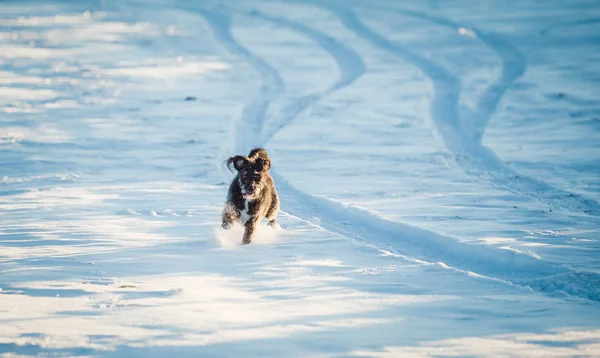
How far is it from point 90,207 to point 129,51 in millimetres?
16430

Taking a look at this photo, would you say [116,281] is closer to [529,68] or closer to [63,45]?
[529,68]

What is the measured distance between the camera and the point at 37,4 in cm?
3241

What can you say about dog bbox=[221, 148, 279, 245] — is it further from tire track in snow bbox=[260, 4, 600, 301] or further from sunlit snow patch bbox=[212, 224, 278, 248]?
tire track in snow bbox=[260, 4, 600, 301]

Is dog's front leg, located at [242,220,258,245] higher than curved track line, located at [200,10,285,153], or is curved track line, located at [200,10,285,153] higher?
curved track line, located at [200,10,285,153]

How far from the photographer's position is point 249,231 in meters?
7.91

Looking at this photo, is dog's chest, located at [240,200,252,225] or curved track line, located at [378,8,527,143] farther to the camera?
curved track line, located at [378,8,527,143]

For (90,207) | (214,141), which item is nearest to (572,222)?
(90,207)

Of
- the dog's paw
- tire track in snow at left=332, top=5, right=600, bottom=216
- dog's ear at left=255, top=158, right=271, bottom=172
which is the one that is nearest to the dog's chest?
dog's ear at left=255, top=158, right=271, bottom=172

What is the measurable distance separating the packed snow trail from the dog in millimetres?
1172

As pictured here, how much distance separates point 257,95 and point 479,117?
20.6ft

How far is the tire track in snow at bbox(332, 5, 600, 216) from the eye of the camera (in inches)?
414

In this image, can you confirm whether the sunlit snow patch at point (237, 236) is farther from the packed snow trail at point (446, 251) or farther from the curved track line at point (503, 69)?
the curved track line at point (503, 69)

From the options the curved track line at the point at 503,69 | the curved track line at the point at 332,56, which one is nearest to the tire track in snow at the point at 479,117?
the curved track line at the point at 503,69

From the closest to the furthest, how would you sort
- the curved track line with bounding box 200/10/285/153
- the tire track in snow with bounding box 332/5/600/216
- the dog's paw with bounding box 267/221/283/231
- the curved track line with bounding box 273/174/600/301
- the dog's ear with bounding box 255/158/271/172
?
the curved track line with bounding box 273/174/600/301
the dog's ear with bounding box 255/158/271/172
the dog's paw with bounding box 267/221/283/231
the tire track in snow with bounding box 332/5/600/216
the curved track line with bounding box 200/10/285/153
